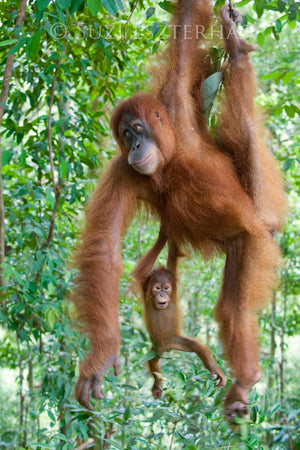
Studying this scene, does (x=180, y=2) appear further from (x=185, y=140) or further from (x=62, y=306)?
(x=62, y=306)

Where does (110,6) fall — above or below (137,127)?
above

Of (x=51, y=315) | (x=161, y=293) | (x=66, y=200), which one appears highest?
(x=66, y=200)

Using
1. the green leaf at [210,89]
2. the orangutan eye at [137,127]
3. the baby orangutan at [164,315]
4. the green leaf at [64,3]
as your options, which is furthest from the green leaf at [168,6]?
the baby orangutan at [164,315]

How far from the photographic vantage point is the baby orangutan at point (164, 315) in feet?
10.5

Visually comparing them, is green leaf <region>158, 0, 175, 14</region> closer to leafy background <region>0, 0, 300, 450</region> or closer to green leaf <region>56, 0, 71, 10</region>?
leafy background <region>0, 0, 300, 450</region>

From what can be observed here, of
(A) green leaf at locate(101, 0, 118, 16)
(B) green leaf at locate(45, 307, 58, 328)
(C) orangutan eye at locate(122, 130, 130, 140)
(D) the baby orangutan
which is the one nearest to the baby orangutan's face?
(D) the baby orangutan

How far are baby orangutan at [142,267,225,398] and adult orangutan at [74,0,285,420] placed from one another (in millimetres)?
406

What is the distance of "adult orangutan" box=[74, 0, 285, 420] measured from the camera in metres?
2.69

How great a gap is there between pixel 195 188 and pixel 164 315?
3.19ft

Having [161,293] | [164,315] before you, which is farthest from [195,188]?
[164,315]

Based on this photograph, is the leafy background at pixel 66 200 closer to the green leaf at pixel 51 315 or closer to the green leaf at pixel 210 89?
the green leaf at pixel 51 315

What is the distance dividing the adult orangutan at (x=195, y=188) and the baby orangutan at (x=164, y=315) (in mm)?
406

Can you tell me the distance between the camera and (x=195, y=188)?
2.82 meters

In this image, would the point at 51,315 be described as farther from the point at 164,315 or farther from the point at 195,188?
the point at 195,188
